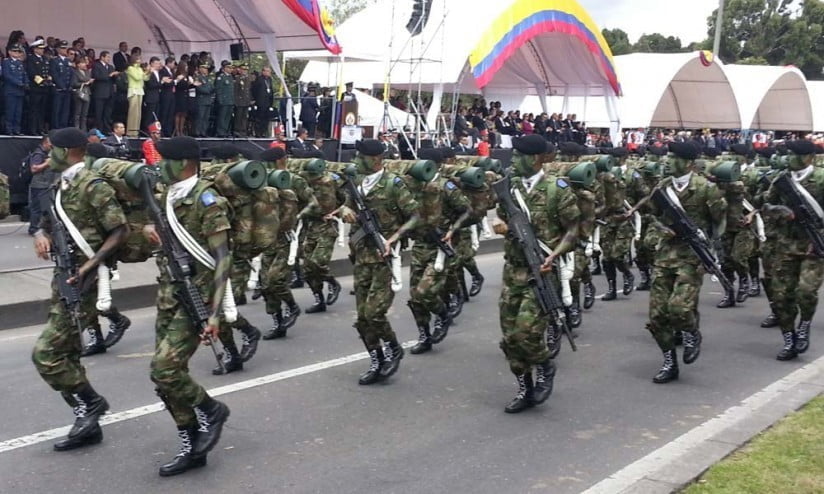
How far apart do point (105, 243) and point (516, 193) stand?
9.39 feet

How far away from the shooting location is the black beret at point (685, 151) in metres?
7.58

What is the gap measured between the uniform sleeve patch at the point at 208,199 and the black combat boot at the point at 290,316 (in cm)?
399

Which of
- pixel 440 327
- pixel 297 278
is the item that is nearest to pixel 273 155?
pixel 297 278

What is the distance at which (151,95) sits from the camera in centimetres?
1683

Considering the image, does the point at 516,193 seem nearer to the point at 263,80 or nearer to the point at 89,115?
the point at 89,115

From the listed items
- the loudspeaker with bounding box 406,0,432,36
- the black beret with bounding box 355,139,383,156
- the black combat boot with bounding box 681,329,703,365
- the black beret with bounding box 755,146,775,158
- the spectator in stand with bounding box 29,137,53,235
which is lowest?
the black combat boot with bounding box 681,329,703,365

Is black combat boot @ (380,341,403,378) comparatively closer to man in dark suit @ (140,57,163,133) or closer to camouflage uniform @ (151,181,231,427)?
camouflage uniform @ (151,181,231,427)

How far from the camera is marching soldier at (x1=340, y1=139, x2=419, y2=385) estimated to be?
7.10 metres

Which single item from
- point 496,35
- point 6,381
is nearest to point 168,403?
point 6,381

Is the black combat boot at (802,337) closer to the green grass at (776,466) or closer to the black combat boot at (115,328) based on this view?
the green grass at (776,466)

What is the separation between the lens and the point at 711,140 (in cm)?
3403

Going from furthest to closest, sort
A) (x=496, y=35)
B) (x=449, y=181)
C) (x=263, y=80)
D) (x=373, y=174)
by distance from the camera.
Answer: (x=496, y=35), (x=263, y=80), (x=449, y=181), (x=373, y=174)

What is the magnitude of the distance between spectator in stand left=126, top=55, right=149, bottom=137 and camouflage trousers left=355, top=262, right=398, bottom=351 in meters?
10.6

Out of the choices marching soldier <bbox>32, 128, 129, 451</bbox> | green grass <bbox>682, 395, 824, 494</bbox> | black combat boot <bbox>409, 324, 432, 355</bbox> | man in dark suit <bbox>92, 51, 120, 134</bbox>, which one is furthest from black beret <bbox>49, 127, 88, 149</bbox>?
man in dark suit <bbox>92, 51, 120, 134</bbox>
